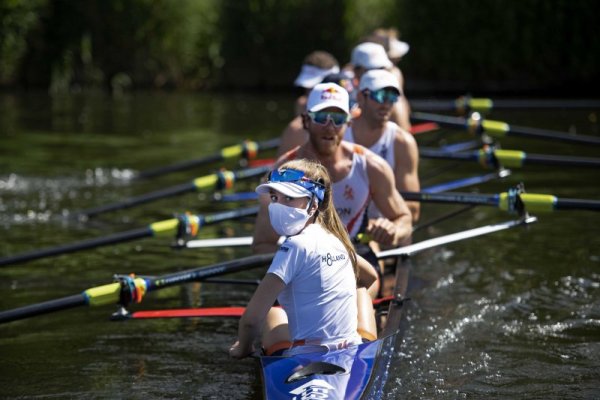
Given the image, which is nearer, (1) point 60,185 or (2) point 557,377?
(2) point 557,377

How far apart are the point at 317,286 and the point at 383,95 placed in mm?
3090

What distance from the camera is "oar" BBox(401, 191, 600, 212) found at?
829 centimetres

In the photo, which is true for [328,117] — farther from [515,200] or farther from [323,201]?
[515,200]

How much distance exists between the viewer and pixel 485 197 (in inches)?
339

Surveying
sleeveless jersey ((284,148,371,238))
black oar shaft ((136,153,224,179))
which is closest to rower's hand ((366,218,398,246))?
sleeveless jersey ((284,148,371,238))

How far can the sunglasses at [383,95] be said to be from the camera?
8242 mm

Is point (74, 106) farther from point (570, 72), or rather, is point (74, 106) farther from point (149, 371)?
point (149, 371)

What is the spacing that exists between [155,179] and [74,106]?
388 inches

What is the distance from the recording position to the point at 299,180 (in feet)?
17.9

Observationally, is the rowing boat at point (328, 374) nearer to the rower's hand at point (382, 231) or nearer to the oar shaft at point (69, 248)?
the rower's hand at point (382, 231)

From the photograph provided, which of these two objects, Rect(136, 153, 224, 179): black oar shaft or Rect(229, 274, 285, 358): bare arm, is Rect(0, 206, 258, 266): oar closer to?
Rect(229, 274, 285, 358): bare arm

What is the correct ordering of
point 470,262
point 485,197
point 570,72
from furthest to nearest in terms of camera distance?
1. point 570,72
2. point 470,262
3. point 485,197

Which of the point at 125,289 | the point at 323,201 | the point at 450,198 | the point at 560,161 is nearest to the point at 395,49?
the point at 560,161

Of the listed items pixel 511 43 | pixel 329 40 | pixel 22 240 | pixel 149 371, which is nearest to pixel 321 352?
pixel 149 371
